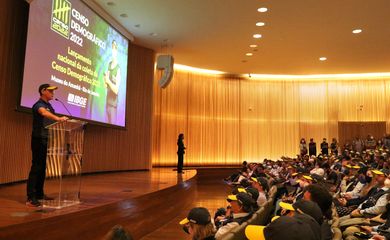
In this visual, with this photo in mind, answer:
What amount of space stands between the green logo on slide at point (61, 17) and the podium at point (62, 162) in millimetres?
3011

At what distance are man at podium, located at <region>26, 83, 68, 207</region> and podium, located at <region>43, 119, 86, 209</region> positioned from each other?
8 centimetres

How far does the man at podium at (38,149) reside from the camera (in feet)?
11.5

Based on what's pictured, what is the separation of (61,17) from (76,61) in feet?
2.74

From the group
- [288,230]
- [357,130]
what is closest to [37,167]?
[288,230]

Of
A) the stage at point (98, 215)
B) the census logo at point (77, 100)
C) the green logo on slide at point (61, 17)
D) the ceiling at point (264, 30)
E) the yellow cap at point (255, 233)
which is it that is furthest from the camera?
the ceiling at point (264, 30)

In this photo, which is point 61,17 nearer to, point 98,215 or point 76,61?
point 76,61

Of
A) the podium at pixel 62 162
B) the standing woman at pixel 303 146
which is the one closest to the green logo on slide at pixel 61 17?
the podium at pixel 62 162

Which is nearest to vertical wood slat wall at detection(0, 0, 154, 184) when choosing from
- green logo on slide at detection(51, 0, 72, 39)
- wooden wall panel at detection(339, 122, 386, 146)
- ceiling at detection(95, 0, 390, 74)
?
green logo on slide at detection(51, 0, 72, 39)

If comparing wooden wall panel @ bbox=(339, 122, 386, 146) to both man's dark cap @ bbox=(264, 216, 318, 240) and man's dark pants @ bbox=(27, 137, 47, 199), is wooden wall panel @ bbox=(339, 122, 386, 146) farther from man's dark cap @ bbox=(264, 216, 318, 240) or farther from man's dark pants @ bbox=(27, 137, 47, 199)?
man's dark cap @ bbox=(264, 216, 318, 240)

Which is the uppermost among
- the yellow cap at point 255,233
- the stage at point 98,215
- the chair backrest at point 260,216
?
the yellow cap at point 255,233

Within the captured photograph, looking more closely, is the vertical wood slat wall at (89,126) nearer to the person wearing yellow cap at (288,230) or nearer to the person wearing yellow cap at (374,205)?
the person wearing yellow cap at (374,205)

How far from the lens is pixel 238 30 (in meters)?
9.20

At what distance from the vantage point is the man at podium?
3.51m

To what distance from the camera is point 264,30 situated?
9.13m
